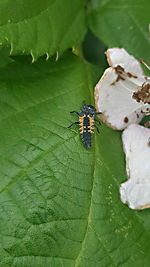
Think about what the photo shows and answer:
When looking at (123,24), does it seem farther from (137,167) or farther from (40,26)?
(137,167)

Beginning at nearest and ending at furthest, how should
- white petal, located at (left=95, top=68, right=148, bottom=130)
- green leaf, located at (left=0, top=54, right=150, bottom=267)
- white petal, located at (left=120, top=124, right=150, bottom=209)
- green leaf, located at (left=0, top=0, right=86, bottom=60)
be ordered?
green leaf, located at (left=0, top=54, right=150, bottom=267) < green leaf, located at (left=0, top=0, right=86, bottom=60) < white petal, located at (left=120, top=124, right=150, bottom=209) < white petal, located at (left=95, top=68, right=148, bottom=130)

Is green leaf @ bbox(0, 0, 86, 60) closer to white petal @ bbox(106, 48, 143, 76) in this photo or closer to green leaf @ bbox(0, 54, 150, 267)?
green leaf @ bbox(0, 54, 150, 267)

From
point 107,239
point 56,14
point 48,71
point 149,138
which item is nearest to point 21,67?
point 48,71

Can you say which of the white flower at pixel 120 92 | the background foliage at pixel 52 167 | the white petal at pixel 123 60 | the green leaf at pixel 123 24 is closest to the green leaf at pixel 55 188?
the background foliage at pixel 52 167

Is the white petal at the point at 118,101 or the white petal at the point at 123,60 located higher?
the white petal at the point at 123,60

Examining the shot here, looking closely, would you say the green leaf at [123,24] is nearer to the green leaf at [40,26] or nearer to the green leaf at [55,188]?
the green leaf at [40,26]

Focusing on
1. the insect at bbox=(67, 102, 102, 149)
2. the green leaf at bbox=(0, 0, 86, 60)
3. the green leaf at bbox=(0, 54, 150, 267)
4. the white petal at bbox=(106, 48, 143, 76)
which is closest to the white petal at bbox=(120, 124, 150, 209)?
the green leaf at bbox=(0, 54, 150, 267)
